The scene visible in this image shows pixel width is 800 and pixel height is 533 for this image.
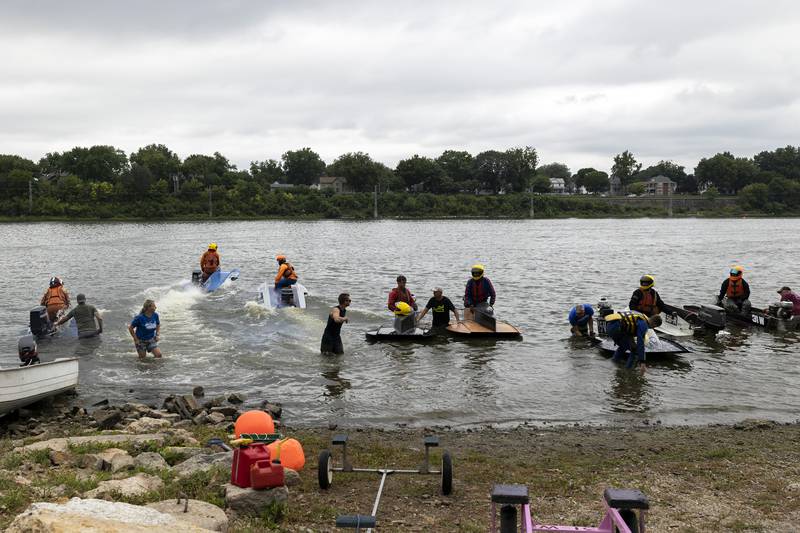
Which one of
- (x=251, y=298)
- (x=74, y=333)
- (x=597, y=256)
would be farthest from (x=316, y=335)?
(x=597, y=256)

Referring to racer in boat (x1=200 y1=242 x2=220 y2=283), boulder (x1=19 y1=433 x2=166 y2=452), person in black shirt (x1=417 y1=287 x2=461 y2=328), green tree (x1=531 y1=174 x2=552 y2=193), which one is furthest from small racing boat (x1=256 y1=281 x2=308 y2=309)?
green tree (x1=531 y1=174 x2=552 y2=193)

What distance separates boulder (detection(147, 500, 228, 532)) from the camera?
610cm

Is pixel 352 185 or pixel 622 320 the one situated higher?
pixel 352 185

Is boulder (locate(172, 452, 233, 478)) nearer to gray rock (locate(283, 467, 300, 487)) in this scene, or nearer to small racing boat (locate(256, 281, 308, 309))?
gray rock (locate(283, 467, 300, 487))

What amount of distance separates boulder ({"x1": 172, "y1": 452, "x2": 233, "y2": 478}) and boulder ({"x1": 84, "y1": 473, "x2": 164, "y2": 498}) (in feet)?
1.23

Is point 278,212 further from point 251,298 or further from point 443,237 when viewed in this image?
point 251,298

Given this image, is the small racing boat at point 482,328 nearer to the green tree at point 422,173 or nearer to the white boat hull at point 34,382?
the white boat hull at point 34,382

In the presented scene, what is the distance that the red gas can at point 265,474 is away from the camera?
267 inches

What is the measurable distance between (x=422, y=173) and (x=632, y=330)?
12167cm

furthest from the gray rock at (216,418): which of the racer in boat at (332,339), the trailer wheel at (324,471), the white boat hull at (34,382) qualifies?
the racer in boat at (332,339)

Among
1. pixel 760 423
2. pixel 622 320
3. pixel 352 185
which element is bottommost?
pixel 760 423

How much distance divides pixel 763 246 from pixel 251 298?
164 ft

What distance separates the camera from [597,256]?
4900 cm

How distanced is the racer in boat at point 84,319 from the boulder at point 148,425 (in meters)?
8.33
